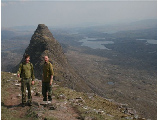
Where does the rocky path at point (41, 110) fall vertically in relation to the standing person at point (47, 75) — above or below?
below

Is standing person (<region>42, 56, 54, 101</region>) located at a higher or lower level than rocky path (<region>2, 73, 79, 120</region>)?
higher

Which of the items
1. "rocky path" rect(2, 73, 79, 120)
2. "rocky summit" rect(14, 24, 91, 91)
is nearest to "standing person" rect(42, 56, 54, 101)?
"rocky path" rect(2, 73, 79, 120)

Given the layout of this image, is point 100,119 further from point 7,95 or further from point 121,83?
point 121,83

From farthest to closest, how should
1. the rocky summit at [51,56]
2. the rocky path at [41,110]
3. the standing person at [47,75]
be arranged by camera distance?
1. the rocky summit at [51,56]
2. the standing person at [47,75]
3. the rocky path at [41,110]

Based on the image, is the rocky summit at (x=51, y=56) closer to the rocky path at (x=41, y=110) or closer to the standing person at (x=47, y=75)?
the rocky path at (x=41, y=110)

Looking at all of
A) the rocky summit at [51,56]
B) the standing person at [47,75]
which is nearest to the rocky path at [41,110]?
the standing person at [47,75]

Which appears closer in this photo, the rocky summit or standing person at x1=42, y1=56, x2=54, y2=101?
standing person at x1=42, y1=56, x2=54, y2=101

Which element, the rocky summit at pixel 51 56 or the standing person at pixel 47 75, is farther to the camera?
the rocky summit at pixel 51 56

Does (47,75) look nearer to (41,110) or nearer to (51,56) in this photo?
(41,110)

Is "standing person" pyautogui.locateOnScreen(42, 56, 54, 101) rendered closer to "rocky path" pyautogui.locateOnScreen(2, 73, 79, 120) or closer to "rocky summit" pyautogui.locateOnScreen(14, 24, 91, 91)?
"rocky path" pyautogui.locateOnScreen(2, 73, 79, 120)

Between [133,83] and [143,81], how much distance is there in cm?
1162

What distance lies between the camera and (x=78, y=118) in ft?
47.4

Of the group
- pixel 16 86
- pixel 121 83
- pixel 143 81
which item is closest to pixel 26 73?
pixel 16 86

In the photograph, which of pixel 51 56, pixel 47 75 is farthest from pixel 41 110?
pixel 51 56
